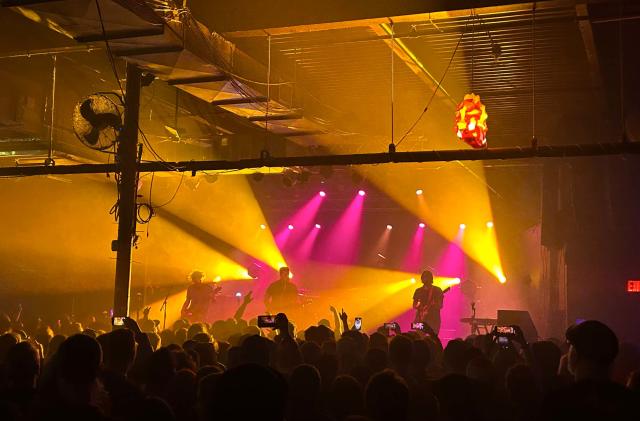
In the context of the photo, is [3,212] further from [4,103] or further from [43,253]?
[4,103]

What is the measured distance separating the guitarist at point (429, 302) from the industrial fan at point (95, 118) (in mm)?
7125

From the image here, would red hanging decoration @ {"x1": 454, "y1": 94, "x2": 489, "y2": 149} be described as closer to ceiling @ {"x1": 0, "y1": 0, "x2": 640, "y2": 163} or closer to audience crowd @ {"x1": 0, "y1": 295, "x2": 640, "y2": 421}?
ceiling @ {"x1": 0, "y1": 0, "x2": 640, "y2": 163}

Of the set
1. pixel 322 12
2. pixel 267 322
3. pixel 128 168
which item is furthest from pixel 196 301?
pixel 267 322

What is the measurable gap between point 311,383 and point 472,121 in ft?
19.9

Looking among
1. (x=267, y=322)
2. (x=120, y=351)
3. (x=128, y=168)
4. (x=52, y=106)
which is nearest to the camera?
(x=120, y=351)

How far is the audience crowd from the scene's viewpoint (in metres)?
2.91

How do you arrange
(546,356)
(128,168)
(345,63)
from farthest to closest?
(345,63) → (128,168) → (546,356)

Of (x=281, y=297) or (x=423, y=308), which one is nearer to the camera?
(x=423, y=308)

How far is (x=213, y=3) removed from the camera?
408 inches

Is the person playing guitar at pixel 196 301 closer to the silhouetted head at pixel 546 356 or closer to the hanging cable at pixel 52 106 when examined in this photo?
the hanging cable at pixel 52 106

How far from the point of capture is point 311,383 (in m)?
4.64

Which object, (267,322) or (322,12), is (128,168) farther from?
(267,322)

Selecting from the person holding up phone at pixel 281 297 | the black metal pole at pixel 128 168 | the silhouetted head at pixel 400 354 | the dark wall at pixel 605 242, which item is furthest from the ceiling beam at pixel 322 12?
the person holding up phone at pixel 281 297

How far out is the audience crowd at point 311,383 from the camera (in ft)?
9.53
